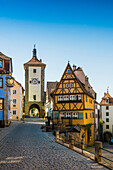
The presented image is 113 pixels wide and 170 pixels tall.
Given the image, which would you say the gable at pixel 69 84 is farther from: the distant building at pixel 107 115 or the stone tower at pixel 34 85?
the stone tower at pixel 34 85

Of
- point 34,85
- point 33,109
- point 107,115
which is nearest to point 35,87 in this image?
point 34,85

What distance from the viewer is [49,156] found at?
11883mm

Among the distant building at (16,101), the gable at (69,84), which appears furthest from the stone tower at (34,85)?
the gable at (69,84)

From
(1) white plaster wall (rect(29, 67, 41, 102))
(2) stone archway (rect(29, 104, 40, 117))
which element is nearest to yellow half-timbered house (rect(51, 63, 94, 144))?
(1) white plaster wall (rect(29, 67, 41, 102))

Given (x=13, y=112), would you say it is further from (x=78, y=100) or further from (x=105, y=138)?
(x=78, y=100)

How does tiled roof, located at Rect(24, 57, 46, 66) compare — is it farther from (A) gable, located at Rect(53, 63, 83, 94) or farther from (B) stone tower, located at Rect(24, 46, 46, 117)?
(A) gable, located at Rect(53, 63, 83, 94)

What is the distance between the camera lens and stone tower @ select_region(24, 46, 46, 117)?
62.4m

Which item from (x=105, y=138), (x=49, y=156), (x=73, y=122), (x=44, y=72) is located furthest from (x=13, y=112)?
(x=49, y=156)

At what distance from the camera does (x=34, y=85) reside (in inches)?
2466

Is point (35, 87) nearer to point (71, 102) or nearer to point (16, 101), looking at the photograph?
point (16, 101)

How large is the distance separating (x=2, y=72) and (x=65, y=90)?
9763mm

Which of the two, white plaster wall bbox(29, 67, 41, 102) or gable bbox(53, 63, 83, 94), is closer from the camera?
gable bbox(53, 63, 83, 94)

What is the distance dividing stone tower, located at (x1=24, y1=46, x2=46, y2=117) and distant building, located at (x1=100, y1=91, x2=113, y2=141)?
15.8 m

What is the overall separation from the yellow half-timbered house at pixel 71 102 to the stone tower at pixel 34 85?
26.4m
